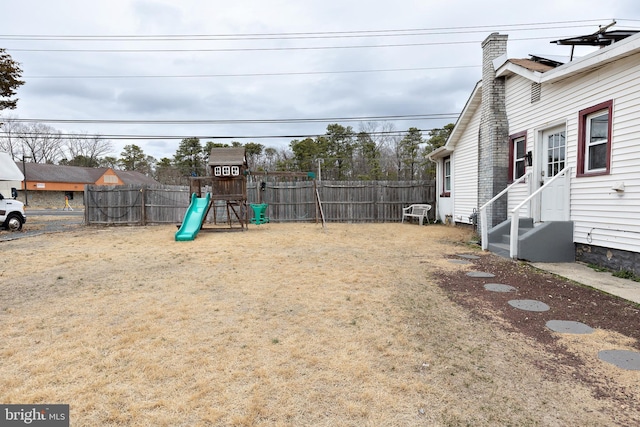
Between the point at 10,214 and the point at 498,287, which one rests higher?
the point at 10,214

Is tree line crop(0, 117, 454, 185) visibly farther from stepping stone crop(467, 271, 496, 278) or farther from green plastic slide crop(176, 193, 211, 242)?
stepping stone crop(467, 271, 496, 278)

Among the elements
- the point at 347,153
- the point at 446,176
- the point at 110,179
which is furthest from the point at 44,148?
the point at 446,176

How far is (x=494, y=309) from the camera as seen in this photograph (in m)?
3.99

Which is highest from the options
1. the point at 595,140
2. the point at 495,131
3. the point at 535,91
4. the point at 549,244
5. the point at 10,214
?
the point at 535,91

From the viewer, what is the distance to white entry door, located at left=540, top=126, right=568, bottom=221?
675 cm

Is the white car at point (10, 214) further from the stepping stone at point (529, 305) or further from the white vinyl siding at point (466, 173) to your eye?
the white vinyl siding at point (466, 173)

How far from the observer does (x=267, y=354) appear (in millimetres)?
2822

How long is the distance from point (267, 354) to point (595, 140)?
679 cm

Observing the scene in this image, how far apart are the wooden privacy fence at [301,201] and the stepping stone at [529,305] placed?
1084 cm

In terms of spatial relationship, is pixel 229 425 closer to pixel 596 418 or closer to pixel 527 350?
pixel 596 418

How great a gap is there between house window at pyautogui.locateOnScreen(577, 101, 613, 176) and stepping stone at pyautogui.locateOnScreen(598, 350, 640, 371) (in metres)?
4.18

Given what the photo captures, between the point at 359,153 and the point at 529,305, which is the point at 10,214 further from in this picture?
the point at 359,153

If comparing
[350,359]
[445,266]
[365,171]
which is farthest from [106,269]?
[365,171]

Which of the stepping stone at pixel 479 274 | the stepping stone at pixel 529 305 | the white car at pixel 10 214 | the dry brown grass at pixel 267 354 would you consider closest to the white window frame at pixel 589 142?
the stepping stone at pixel 479 274
